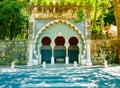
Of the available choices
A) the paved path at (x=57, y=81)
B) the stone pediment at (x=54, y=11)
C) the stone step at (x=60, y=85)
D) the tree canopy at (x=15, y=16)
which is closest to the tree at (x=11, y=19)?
the tree canopy at (x=15, y=16)

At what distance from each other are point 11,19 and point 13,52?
15.2 ft

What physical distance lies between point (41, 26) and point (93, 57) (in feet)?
13.8

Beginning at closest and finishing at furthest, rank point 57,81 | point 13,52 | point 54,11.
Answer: point 57,81 < point 13,52 < point 54,11

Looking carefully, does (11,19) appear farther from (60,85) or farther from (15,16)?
(60,85)

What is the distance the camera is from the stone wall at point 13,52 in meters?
18.5

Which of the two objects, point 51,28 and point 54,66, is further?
point 51,28

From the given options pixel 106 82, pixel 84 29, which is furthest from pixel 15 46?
pixel 106 82

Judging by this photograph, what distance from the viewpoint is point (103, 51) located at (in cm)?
1894

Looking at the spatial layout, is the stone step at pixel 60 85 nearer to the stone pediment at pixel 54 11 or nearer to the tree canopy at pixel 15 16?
the stone pediment at pixel 54 11

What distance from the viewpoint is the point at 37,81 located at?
11.6 metres

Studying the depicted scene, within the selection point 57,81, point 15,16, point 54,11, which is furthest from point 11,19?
point 57,81

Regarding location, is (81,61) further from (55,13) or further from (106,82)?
(106,82)

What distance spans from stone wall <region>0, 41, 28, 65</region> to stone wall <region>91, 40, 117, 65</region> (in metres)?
4.74

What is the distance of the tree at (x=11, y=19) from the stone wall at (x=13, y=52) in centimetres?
380
